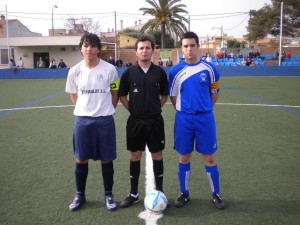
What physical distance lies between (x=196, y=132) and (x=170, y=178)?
3.53ft

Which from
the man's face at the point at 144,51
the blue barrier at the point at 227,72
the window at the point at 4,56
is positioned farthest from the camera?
the window at the point at 4,56

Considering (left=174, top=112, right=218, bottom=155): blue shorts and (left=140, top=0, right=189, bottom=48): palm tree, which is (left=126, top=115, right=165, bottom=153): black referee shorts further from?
(left=140, top=0, right=189, bottom=48): palm tree

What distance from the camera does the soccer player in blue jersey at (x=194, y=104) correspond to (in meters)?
3.43

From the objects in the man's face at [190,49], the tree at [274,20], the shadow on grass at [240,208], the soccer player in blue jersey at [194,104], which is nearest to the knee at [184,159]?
the soccer player in blue jersey at [194,104]

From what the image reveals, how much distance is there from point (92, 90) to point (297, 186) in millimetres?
2797

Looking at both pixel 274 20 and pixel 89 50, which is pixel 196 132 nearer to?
pixel 89 50

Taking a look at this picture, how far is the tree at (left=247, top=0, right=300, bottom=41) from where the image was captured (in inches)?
1590

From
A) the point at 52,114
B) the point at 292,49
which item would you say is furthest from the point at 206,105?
the point at 292,49

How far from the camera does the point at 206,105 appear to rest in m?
3.45

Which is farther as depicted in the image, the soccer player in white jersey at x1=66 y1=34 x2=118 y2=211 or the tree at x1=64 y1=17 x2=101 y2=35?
the tree at x1=64 y1=17 x2=101 y2=35

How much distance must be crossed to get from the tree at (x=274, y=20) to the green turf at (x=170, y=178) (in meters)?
37.0

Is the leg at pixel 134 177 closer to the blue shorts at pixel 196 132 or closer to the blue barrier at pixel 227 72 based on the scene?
the blue shorts at pixel 196 132

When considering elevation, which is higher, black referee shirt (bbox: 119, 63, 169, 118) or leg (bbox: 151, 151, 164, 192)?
black referee shirt (bbox: 119, 63, 169, 118)

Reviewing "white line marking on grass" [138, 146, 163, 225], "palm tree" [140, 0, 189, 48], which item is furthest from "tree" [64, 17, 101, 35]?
"white line marking on grass" [138, 146, 163, 225]
